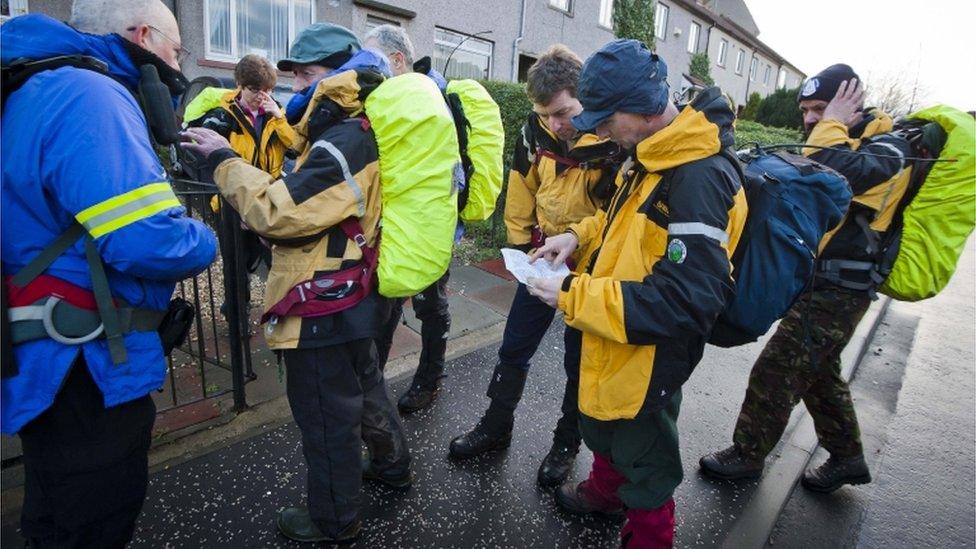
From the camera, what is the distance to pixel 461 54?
13.6 meters

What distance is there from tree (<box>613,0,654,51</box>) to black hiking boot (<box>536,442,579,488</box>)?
17616 mm

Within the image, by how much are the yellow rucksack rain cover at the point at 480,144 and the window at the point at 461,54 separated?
9950 millimetres

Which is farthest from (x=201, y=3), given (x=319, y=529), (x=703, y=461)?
(x=703, y=461)

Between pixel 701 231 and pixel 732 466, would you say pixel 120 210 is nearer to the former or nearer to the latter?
pixel 701 231

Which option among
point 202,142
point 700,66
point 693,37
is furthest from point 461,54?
point 693,37

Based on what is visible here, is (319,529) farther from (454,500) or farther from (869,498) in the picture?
(869,498)

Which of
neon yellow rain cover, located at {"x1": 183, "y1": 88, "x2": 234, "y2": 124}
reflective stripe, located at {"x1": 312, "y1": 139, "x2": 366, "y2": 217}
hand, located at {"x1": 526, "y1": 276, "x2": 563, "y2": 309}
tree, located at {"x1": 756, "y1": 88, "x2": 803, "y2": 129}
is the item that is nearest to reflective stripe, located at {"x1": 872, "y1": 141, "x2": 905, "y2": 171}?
hand, located at {"x1": 526, "y1": 276, "x2": 563, "y2": 309}

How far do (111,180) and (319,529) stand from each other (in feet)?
5.47

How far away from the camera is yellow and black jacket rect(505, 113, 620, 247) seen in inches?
102

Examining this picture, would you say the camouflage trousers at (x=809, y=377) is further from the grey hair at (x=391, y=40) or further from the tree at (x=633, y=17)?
the tree at (x=633, y=17)

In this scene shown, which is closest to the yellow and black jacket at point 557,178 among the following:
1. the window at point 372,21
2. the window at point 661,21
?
the window at point 372,21

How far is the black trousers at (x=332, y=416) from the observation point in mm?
2033

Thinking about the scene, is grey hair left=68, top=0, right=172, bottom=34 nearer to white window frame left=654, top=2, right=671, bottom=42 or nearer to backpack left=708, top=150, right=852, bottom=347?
backpack left=708, top=150, right=852, bottom=347

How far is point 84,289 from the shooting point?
1.50m
